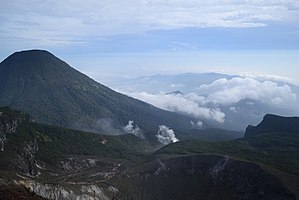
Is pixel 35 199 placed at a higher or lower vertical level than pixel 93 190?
higher

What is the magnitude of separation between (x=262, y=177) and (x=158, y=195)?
4558 cm

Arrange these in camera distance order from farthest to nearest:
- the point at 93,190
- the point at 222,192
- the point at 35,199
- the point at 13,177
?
the point at 222,192 < the point at 93,190 < the point at 13,177 < the point at 35,199

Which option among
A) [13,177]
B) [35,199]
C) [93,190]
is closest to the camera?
[35,199]

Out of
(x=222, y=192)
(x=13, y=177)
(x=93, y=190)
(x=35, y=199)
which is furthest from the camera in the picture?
(x=222, y=192)

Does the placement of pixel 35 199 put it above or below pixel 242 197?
above

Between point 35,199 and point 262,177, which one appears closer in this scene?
point 35,199

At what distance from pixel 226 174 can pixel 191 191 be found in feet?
55.3

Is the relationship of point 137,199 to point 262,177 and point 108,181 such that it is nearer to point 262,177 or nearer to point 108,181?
point 108,181

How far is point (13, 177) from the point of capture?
157m

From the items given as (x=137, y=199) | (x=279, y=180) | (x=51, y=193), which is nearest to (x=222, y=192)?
(x=279, y=180)

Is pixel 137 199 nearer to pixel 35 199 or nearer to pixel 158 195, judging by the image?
pixel 158 195

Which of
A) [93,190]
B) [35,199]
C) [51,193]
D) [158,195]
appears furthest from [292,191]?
[35,199]

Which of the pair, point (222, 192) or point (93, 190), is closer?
point (93, 190)

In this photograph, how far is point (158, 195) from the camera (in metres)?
199
